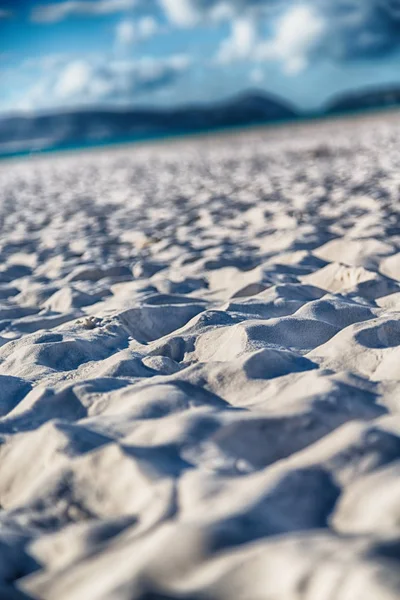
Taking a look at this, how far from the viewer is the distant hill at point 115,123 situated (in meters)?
62.8

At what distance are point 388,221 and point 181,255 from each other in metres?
1.25

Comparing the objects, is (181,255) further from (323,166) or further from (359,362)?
(323,166)

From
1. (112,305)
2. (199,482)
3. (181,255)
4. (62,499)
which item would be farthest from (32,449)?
(181,255)

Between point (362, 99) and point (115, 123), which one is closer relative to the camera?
point (115, 123)

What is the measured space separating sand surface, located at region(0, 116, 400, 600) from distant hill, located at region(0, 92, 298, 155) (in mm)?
57132

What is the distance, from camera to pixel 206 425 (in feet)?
5.04

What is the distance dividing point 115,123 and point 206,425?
68998mm

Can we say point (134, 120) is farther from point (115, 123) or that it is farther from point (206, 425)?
point (206, 425)

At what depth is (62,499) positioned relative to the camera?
1.36 metres

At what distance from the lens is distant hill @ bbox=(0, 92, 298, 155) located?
6282 centimetres

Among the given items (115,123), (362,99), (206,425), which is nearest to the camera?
(206,425)

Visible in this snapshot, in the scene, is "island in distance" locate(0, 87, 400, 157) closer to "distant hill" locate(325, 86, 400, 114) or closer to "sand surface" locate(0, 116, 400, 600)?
"distant hill" locate(325, 86, 400, 114)

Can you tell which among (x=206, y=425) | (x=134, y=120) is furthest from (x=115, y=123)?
(x=206, y=425)

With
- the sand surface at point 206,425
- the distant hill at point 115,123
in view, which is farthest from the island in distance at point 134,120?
the sand surface at point 206,425
